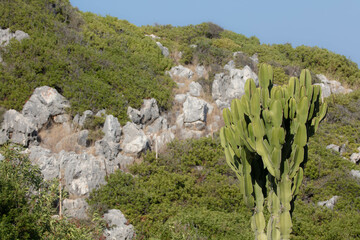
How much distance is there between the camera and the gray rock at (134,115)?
1873 centimetres

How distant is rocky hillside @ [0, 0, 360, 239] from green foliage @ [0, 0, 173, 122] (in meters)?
0.07

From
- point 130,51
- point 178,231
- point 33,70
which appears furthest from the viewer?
point 130,51

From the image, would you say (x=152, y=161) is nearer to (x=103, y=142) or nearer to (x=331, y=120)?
(x=103, y=142)

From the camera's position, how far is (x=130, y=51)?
78.2ft

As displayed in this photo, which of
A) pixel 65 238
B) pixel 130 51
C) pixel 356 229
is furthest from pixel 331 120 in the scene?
pixel 65 238

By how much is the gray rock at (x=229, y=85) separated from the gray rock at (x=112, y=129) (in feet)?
21.5

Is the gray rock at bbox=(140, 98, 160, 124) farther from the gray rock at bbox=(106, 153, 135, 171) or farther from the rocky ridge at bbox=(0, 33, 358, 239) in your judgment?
the gray rock at bbox=(106, 153, 135, 171)

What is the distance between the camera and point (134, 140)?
679 inches

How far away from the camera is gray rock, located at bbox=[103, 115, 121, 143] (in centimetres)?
1708

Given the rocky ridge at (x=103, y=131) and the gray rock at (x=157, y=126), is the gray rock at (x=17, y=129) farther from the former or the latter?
the gray rock at (x=157, y=126)

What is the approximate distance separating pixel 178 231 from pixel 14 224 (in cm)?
575

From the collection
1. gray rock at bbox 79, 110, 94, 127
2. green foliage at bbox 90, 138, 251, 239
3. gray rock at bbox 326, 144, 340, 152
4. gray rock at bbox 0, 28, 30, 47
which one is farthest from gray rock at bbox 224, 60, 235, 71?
gray rock at bbox 0, 28, 30, 47

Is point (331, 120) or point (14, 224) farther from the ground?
point (331, 120)

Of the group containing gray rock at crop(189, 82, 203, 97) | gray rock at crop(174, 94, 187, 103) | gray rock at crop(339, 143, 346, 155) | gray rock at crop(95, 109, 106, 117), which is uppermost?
gray rock at crop(189, 82, 203, 97)
